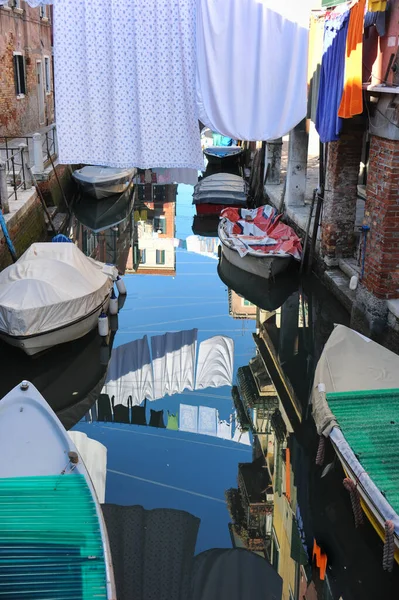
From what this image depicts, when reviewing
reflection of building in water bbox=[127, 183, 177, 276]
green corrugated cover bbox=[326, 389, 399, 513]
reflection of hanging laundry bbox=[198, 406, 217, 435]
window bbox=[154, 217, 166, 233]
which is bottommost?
reflection of hanging laundry bbox=[198, 406, 217, 435]

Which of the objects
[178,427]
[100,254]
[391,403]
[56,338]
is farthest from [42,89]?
[391,403]

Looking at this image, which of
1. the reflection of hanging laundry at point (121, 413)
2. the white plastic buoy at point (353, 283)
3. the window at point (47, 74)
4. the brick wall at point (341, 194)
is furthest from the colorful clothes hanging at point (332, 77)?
the window at point (47, 74)

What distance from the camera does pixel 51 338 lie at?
316 inches

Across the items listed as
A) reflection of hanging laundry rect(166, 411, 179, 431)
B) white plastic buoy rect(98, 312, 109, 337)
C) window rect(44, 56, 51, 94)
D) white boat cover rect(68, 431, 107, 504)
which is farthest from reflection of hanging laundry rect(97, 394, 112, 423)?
window rect(44, 56, 51, 94)

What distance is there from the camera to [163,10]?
554 cm

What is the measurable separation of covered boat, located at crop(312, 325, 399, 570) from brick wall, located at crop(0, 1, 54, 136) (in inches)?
490

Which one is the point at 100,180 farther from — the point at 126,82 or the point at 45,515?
the point at 45,515

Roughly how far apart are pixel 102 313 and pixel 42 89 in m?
14.9

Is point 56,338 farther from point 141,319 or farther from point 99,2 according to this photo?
point 99,2

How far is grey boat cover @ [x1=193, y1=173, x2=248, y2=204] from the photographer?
16547 millimetres

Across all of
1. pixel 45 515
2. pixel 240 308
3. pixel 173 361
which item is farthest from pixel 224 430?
pixel 240 308

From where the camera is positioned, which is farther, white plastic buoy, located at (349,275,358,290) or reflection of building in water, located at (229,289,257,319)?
reflection of building in water, located at (229,289,257,319)

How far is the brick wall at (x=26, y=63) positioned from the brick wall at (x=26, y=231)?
14.1 feet

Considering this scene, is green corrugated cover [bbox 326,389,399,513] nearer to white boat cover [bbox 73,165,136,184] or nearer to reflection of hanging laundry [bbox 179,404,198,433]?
reflection of hanging laundry [bbox 179,404,198,433]
